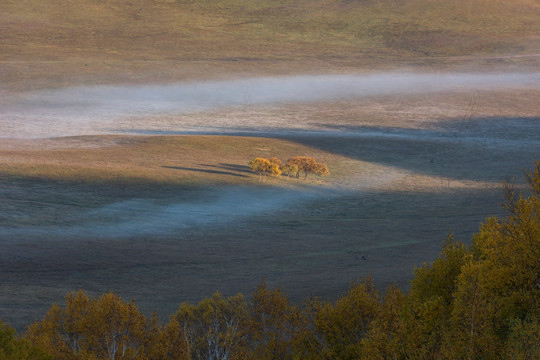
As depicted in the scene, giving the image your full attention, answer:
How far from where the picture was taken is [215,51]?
335 ft

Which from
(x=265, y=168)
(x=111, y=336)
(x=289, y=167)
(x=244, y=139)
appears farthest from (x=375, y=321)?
(x=244, y=139)

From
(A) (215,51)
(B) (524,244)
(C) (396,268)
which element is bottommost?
(C) (396,268)

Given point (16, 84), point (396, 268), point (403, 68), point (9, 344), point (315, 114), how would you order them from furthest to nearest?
point (403, 68)
point (16, 84)
point (315, 114)
point (396, 268)
point (9, 344)

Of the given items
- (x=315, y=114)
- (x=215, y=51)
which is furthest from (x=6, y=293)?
(x=215, y=51)

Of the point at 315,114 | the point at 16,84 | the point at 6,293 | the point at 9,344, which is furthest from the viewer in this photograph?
the point at 16,84

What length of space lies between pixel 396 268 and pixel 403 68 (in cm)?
6865

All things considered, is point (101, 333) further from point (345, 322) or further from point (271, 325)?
point (345, 322)

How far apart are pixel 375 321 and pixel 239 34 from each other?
94.3m

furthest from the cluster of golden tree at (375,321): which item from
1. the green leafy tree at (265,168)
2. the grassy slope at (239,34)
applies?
the grassy slope at (239,34)

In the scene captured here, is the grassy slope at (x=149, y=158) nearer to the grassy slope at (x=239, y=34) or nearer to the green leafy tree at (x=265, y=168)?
the green leafy tree at (x=265, y=168)

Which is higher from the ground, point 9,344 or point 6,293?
point 9,344

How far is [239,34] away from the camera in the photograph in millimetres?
109750

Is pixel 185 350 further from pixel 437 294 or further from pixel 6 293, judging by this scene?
pixel 6 293

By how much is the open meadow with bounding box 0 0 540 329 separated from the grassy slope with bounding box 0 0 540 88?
1.36 feet
